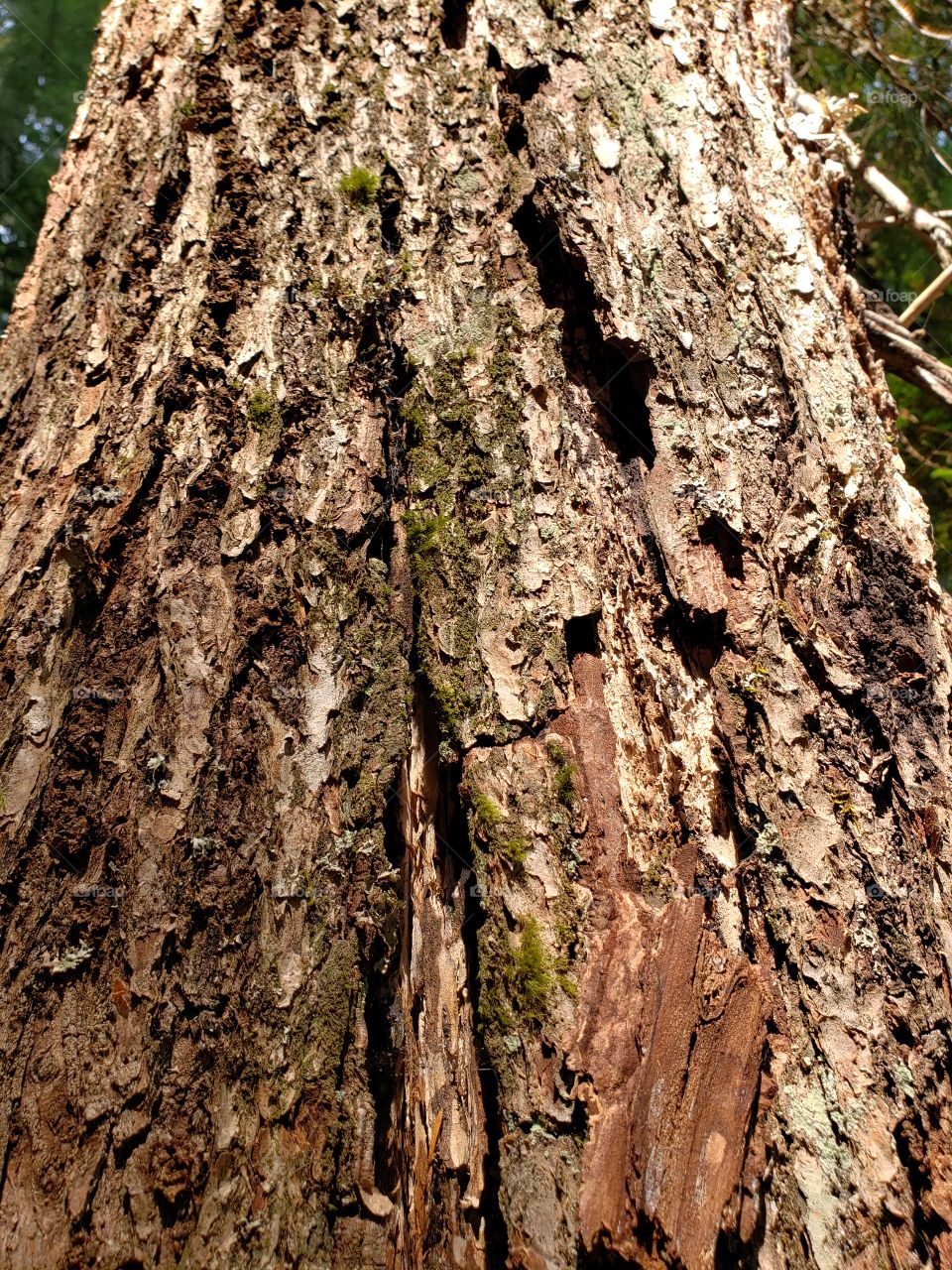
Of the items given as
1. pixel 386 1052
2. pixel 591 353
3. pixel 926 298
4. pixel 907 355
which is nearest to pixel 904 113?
pixel 926 298

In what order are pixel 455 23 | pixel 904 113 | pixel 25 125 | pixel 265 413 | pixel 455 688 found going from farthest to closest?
pixel 25 125 → pixel 904 113 → pixel 455 23 → pixel 265 413 → pixel 455 688

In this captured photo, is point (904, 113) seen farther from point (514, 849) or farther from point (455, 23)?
point (514, 849)

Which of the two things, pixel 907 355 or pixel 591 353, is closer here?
Answer: pixel 591 353

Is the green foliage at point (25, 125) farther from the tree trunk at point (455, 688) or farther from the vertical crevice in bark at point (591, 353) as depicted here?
the vertical crevice in bark at point (591, 353)

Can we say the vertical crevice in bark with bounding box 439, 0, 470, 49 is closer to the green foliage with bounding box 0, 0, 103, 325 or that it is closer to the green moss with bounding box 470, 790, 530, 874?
the green moss with bounding box 470, 790, 530, 874

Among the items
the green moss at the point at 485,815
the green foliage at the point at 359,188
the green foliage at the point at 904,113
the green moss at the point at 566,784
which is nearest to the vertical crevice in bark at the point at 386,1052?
the green moss at the point at 485,815
